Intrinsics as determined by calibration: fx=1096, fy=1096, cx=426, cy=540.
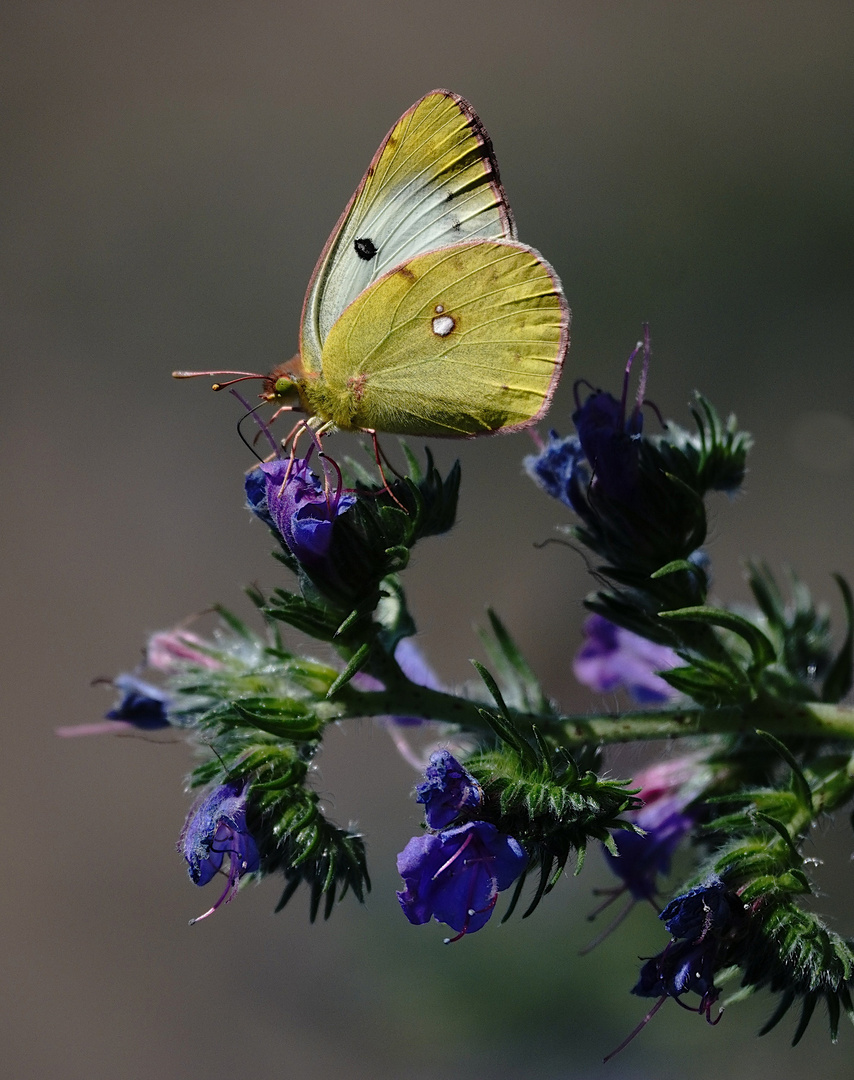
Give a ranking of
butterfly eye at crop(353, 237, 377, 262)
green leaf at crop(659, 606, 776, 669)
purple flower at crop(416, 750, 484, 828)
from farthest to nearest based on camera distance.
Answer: butterfly eye at crop(353, 237, 377, 262) → green leaf at crop(659, 606, 776, 669) → purple flower at crop(416, 750, 484, 828)

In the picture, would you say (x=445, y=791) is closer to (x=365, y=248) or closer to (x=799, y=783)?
(x=799, y=783)

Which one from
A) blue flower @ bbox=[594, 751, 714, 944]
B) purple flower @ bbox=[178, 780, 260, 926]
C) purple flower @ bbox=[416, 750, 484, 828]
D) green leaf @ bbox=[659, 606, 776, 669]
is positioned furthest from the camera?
blue flower @ bbox=[594, 751, 714, 944]

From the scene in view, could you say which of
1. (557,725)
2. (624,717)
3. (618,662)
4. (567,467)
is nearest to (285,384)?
(567,467)

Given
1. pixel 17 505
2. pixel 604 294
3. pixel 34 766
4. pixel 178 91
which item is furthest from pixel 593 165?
pixel 34 766

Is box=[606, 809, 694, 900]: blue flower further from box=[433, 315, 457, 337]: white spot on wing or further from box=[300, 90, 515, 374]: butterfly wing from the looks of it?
box=[300, 90, 515, 374]: butterfly wing

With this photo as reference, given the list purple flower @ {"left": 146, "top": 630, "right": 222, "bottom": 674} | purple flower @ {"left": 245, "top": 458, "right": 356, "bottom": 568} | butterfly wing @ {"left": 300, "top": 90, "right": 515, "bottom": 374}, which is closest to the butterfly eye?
butterfly wing @ {"left": 300, "top": 90, "right": 515, "bottom": 374}

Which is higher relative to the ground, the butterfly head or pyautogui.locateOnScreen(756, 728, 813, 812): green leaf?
the butterfly head

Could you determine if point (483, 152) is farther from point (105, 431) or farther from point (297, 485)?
point (105, 431)
